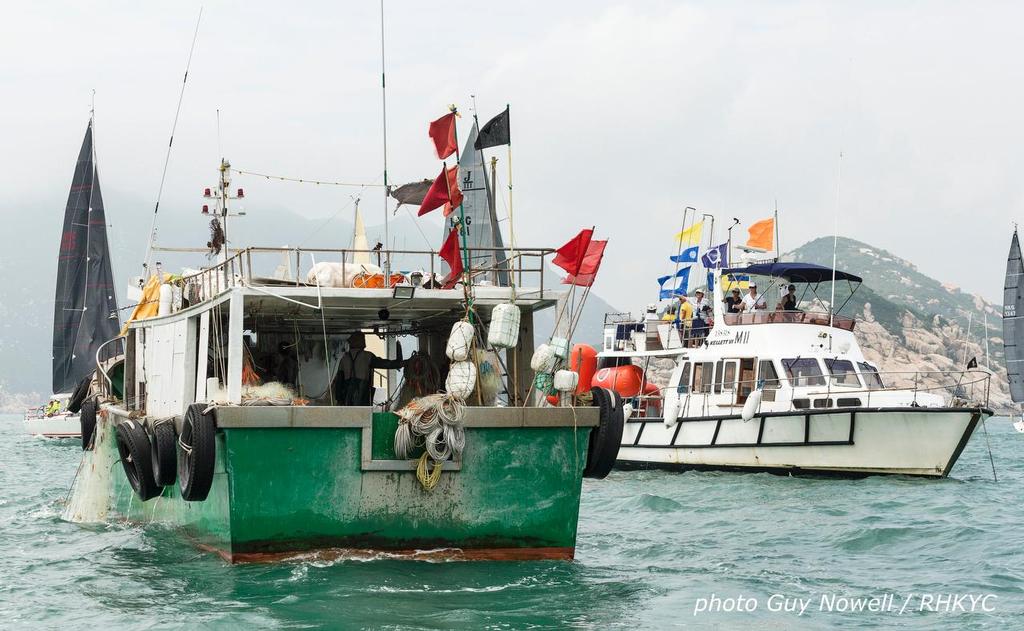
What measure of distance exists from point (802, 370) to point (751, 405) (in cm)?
176

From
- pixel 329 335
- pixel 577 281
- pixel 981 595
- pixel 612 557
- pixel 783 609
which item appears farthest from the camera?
pixel 329 335

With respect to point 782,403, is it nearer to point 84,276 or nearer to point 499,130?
point 499,130

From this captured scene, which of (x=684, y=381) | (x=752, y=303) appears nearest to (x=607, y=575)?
(x=752, y=303)

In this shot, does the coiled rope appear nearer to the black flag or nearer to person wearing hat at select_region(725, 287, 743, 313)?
the black flag

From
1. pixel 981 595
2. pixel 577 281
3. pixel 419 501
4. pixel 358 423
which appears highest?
pixel 577 281

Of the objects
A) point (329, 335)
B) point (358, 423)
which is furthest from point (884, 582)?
point (329, 335)

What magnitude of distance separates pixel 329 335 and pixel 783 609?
8.88 meters

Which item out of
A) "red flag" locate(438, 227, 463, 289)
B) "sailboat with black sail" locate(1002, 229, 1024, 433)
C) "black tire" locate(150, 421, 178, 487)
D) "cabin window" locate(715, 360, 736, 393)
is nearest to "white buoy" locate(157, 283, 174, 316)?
"black tire" locate(150, 421, 178, 487)

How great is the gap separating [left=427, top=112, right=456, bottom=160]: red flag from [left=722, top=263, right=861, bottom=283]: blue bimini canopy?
1710 centimetres

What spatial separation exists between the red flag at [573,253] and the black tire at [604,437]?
1493mm

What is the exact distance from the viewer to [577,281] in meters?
15.1

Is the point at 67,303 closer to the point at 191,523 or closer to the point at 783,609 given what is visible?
the point at 191,523

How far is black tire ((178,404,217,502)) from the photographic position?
13289mm

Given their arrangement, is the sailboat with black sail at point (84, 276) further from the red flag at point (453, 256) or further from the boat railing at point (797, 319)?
the red flag at point (453, 256)
